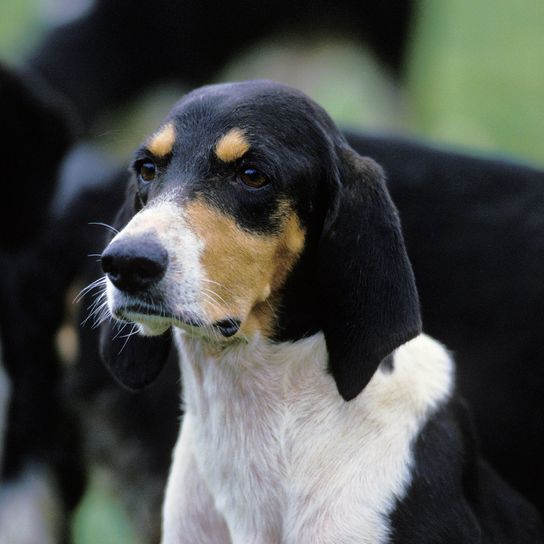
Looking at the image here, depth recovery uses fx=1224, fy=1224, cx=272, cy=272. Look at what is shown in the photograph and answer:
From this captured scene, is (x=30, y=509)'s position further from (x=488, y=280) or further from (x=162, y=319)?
(x=162, y=319)

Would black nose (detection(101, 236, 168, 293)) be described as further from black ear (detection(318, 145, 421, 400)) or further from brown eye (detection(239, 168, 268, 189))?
black ear (detection(318, 145, 421, 400))

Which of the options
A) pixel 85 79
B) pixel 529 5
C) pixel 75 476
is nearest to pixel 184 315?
pixel 75 476

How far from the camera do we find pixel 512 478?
492 cm

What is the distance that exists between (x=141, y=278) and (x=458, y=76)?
8280 mm

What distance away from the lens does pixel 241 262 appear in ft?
11.1

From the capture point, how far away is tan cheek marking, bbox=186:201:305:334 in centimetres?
333

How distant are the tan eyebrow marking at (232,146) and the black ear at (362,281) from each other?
30 cm

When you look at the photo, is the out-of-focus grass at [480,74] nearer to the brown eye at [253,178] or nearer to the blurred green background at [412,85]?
the blurred green background at [412,85]

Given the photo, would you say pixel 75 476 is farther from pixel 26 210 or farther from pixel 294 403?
pixel 294 403

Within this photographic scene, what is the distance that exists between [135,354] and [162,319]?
2.14 feet

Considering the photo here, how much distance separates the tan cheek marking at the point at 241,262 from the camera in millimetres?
3326

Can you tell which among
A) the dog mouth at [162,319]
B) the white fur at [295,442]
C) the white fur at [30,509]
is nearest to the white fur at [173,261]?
the dog mouth at [162,319]

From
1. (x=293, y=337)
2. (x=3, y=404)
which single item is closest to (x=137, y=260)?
(x=293, y=337)

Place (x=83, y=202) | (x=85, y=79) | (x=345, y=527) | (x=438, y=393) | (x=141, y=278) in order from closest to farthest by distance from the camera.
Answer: (x=141, y=278) < (x=345, y=527) < (x=438, y=393) < (x=83, y=202) < (x=85, y=79)
